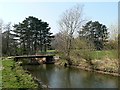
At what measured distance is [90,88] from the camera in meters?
18.4

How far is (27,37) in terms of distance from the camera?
53.8 metres

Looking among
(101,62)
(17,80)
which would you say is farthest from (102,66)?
(17,80)

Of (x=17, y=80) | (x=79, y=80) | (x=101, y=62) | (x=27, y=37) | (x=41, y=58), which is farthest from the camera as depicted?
(x=27, y=37)

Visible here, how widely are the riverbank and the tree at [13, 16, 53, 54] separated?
1998 centimetres

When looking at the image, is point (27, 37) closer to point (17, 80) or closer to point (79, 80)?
point (79, 80)

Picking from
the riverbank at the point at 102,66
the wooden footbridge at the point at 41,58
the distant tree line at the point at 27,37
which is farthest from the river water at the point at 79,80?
the distant tree line at the point at 27,37

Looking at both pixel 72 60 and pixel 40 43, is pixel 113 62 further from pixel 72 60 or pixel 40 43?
pixel 40 43

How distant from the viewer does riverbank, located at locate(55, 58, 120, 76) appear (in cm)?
2608

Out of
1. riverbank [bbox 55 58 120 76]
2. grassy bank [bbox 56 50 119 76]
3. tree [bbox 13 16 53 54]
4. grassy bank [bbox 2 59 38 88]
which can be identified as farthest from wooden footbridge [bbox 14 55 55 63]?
grassy bank [bbox 2 59 38 88]

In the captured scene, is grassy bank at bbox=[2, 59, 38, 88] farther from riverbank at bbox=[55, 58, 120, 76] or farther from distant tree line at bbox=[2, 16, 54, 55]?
distant tree line at bbox=[2, 16, 54, 55]

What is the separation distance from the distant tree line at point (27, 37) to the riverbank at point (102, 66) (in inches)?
712

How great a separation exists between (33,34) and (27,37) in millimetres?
1951

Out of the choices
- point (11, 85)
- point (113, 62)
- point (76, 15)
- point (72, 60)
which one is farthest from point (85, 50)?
point (11, 85)

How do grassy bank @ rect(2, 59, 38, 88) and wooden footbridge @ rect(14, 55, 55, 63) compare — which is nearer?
grassy bank @ rect(2, 59, 38, 88)
